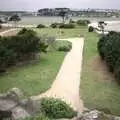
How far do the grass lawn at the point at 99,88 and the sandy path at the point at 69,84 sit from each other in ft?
0.96

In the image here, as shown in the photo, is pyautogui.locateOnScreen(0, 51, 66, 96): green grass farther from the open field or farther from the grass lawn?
the grass lawn

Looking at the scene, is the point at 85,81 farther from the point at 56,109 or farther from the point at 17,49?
the point at 17,49

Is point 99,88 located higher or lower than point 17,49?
lower

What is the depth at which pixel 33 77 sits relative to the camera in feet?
59.8

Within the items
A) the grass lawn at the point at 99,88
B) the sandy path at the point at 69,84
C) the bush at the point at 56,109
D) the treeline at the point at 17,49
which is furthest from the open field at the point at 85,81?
the bush at the point at 56,109

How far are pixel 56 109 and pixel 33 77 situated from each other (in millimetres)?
6477

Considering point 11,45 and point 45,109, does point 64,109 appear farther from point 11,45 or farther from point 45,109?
point 11,45

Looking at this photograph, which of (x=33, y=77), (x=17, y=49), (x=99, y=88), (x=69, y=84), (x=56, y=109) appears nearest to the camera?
(x=56, y=109)

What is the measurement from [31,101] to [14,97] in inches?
24.2

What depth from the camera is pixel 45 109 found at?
11820 mm

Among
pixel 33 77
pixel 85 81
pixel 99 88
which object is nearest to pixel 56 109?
pixel 99 88

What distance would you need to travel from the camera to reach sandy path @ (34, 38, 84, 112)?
554 inches

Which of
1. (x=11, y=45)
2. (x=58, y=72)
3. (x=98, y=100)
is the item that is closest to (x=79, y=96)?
(x=98, y=100)

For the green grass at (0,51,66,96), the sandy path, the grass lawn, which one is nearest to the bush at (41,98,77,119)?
the sandy path
